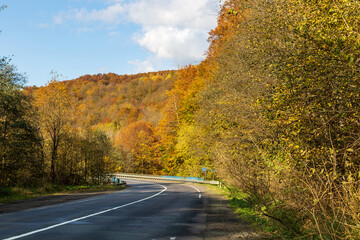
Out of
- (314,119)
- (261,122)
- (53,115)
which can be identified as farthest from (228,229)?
(53,115)

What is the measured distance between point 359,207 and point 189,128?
3855 cm

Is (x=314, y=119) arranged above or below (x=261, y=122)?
below

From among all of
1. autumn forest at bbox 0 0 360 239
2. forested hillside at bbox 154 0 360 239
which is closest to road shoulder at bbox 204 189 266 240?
forested hillside at bbox 154 0 360 239

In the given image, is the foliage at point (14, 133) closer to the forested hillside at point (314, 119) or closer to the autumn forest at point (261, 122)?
the autumn forest at point (261, 122)

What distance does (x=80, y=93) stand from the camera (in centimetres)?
10981

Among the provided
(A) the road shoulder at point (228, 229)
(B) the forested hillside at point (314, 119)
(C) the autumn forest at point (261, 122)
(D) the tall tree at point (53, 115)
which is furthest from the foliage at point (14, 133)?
(B) the forested hillside at point (314, 119)

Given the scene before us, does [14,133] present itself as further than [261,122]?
Yes

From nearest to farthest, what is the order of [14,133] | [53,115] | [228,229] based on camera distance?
[228,229] < [14,133] < [53,115]

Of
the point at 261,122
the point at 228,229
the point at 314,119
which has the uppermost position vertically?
the point at 261,122

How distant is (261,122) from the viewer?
11.3m


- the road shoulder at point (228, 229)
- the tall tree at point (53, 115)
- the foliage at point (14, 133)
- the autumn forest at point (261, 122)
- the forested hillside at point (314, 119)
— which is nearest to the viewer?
the forested hillside at point (314, 119)

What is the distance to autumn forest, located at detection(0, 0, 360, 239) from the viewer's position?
5949 mm

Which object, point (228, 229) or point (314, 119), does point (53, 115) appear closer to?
point (228, 229)

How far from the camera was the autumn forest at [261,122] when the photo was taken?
595 cm
